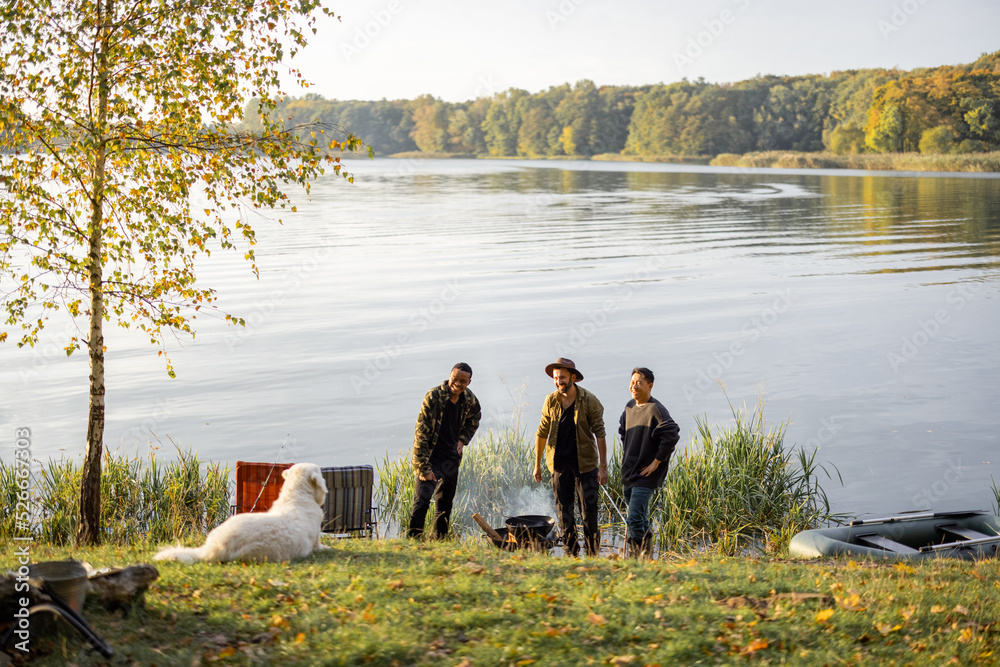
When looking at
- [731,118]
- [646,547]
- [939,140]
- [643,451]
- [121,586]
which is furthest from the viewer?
[731,118]

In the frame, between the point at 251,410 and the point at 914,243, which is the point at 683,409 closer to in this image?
the point at 251,410

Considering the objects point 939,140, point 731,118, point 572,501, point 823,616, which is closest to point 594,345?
point 572,501

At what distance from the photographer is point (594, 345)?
81.3 ft

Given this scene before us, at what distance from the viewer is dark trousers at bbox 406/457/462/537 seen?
31.1 feet

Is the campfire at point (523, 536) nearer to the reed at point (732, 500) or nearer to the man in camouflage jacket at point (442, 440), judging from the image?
the man in camouflage jacket at point (442, 440)

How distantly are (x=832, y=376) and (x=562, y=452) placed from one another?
1492 centimetres

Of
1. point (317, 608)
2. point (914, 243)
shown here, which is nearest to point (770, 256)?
point (914, 243)

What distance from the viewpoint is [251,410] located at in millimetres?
19094

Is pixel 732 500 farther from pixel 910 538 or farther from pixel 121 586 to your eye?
pixel 121 586

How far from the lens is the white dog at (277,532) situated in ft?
24.3

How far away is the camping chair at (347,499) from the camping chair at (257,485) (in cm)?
57

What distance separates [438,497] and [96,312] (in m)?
4.21

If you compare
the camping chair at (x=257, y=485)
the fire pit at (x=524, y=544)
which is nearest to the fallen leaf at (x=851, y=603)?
the fire pit at (x=524, y=544)

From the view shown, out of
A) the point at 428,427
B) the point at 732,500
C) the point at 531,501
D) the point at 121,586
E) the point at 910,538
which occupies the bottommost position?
the point at 531,501
